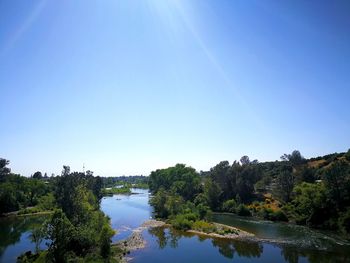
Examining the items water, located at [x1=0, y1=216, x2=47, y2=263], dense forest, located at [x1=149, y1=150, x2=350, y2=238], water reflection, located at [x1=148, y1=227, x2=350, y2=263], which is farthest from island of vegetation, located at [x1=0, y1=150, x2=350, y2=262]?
water reflection, located at [x1=148, y1=227, x2=350, y2=263]

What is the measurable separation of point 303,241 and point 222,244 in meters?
13.9

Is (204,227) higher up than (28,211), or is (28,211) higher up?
(28,211)

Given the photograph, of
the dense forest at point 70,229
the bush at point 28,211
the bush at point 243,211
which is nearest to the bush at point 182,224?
the dense forest at point 70,229

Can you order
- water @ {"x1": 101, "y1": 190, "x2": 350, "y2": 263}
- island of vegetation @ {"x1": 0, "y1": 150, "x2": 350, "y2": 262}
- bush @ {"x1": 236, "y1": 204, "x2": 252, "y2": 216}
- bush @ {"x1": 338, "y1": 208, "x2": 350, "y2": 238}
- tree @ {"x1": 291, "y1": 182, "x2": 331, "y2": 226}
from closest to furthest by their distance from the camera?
island of vegetation @ {"x1": 0, "y1": 150, "x2": 350, "y2": 262} → water @ {"x1": 101, "y1": 190, "x2": 350, "y2": 263} → bush @ {"x1": 338, "y1": 208, "x2": 350, "y2": 238} → tree @ {"x1": 291, "y1": 182, "x2": 331, "y2": 226} → bush @ {"x1": 236, "y1": 204, "x2": 252, "y2": 216}

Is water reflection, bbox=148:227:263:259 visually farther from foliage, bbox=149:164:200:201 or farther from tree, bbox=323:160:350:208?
foliage, bbox=149:164:200:201

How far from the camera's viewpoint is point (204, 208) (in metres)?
81.0

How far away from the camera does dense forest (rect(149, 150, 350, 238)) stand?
69.8 metres

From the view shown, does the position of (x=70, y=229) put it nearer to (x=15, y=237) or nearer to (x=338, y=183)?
(x=15, y=237)

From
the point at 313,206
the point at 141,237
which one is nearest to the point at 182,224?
the point at 141,237

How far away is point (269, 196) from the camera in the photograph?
10406cm

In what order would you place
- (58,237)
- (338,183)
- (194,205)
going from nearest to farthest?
(58,237)
(338,183)
(194,205)

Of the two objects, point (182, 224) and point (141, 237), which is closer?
point (141, 237)

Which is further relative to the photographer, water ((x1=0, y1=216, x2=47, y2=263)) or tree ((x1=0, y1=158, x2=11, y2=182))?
tree ((x1=0, y1=158, x2=11, y2=182))

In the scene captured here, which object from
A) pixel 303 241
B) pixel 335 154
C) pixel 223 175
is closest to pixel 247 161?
pixel 223 175
